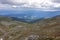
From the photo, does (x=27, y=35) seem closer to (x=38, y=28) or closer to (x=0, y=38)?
(x=38, y=28)

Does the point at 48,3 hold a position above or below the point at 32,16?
above

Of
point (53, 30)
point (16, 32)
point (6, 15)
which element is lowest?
point (53, 30)

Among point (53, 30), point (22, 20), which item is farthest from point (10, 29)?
point (53, 30)

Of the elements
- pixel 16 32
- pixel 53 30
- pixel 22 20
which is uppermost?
pixel 22 20

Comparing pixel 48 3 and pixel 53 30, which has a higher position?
pixel 48 3

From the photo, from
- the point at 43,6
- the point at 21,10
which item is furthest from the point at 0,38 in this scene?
the point at 43,6

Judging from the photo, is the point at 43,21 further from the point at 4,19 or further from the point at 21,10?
the point at 4,19
